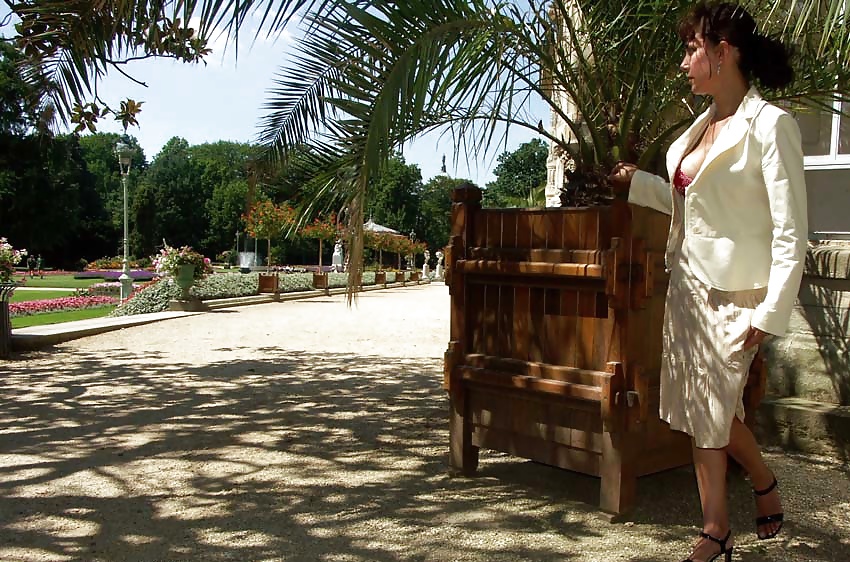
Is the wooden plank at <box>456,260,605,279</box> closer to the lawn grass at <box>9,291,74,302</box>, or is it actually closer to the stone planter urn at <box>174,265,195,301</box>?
the stone planter urn at <box>174,265,195,301</box>

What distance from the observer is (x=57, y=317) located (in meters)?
14.6

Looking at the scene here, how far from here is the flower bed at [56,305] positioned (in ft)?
50.7

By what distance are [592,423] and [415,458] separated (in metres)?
1.42

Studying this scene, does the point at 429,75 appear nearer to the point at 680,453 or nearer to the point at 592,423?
the point at 592,423

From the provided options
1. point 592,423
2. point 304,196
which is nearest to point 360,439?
point 304,196

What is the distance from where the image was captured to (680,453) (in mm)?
3652

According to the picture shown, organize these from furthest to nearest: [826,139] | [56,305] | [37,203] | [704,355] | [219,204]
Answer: [219,204] < [37,203] < [56,305] < [826,139] < [704,355]

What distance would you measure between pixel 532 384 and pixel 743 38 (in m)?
1.73

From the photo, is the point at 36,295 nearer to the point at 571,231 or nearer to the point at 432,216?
the point at 571,231

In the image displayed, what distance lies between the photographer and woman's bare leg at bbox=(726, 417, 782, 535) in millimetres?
2689

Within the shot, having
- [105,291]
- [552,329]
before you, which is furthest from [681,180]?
[105,291]

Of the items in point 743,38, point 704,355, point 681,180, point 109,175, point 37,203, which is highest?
point 109,175

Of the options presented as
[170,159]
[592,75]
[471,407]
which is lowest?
[471,407]

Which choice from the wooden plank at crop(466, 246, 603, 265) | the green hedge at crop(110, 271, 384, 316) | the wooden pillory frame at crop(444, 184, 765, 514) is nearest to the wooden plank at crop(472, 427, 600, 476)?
the wooden pillory frame at crop(444, 184, 765, 514)
